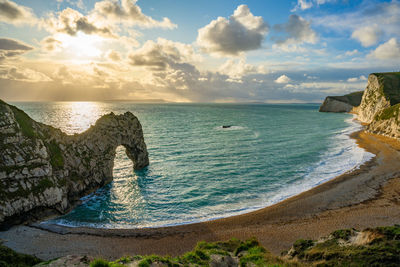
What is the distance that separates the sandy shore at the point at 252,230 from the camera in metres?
19.1

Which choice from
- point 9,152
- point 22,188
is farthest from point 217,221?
point 9,152

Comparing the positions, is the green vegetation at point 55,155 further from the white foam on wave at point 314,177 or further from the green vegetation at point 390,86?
the green vegetation at point 390,86

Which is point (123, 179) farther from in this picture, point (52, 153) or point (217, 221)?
point (217, 221)

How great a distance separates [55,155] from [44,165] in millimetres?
2810

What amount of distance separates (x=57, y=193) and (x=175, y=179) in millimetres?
16529

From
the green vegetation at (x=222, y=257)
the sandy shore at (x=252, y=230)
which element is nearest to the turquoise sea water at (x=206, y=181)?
the sandy shore at (x=252, y=230)

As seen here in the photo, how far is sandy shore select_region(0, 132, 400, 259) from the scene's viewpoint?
1912 centimetres

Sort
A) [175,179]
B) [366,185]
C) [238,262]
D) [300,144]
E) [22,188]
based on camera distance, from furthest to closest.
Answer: [300,144]
[175,179]
[366,185]
[22,188]
[238,262]

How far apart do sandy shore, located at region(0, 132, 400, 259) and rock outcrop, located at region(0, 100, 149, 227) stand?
262 cm

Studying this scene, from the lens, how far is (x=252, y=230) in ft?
71.1

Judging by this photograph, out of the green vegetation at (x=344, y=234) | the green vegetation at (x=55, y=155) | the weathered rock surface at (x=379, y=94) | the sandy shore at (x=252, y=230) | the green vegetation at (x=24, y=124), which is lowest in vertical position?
the sandy shore at (x=252, y=230)

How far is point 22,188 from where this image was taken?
73.6 ft

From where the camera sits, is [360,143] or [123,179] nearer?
[123,179]

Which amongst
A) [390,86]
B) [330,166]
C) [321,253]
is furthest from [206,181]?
[390,86]
